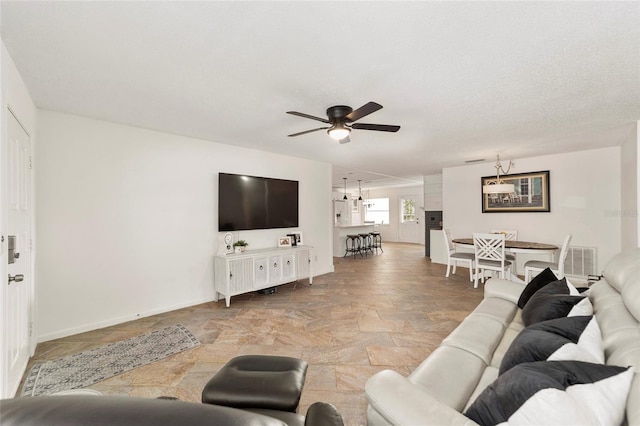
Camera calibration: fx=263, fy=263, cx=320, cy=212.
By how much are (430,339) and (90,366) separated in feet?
10.2

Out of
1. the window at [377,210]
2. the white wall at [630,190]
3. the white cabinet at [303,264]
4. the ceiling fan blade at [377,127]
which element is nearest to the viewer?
the ceiling fan blade at [377,127]

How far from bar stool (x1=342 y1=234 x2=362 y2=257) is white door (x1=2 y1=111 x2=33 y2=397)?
22.0ft

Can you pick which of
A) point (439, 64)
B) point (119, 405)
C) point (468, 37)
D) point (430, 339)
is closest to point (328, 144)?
point (439, 64)

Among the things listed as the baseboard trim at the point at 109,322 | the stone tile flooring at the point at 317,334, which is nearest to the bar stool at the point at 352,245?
the stone tile flooring at the point at 317,334

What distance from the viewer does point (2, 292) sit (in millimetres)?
1683

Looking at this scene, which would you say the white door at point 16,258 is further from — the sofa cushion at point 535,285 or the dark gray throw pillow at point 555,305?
the sofa cushion at point 535,285

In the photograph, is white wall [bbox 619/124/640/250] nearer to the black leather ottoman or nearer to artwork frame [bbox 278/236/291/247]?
the black leather ottoman

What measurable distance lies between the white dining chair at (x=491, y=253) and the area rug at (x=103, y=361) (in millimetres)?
4389

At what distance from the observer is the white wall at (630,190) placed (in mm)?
3352

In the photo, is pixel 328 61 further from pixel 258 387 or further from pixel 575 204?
pixel 575 204

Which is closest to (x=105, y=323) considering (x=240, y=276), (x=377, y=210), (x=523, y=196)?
(x=240, y=276)

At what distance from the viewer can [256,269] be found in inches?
157

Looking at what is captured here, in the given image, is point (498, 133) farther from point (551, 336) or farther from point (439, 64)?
point (551, 336)

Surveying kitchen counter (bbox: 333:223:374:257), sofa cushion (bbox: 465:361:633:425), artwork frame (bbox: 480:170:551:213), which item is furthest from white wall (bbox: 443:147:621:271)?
sofa cushion (bbox: 465:361:633:425)
